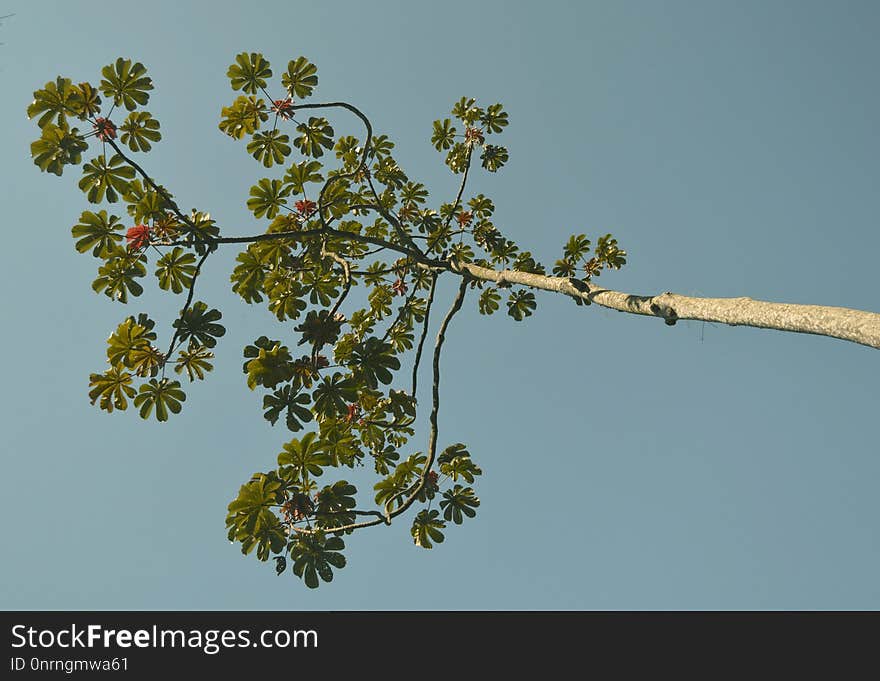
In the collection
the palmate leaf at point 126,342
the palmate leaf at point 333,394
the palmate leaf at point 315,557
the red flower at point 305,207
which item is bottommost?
the palmate leaf at point 315,557

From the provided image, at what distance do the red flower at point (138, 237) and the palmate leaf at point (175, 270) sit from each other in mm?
276

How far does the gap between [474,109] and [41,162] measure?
461 centimetres

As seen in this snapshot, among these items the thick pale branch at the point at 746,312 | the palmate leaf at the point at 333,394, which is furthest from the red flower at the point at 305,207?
the thick pale branch at the point at 746,312

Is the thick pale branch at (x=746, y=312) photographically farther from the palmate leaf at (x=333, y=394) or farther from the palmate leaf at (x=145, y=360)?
the palmate leaf at (x=145, y=360)

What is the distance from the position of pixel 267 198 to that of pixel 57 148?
1577 mm

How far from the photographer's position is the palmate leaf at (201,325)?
14.8 feet

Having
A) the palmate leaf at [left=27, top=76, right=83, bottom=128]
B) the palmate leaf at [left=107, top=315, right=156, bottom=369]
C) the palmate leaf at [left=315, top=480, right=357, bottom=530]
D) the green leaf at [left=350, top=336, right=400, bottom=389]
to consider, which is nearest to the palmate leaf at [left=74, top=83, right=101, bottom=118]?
the palmate leaf at [left=27, top=76, right=83, bottom=128]

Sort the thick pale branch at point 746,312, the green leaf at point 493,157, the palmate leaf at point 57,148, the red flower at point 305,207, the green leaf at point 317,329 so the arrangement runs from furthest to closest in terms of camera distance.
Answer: the green leaf at point 493,157
the red flower at point 305,207
the green leaf at point 317,329
the palmate leaf at point 57,148
the thick pale branch at point 746,312

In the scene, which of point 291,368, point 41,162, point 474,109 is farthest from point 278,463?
point 474,109

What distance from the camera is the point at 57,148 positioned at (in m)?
4.16

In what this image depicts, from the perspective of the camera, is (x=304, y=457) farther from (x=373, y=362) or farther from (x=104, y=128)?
(x=104, y=128)

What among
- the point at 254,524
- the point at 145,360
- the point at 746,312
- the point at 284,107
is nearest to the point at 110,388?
the point at 145,360

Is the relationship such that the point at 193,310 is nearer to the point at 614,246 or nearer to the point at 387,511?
the point at 387,511

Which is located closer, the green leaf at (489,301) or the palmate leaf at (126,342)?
the palmate leaf at (126,342)
